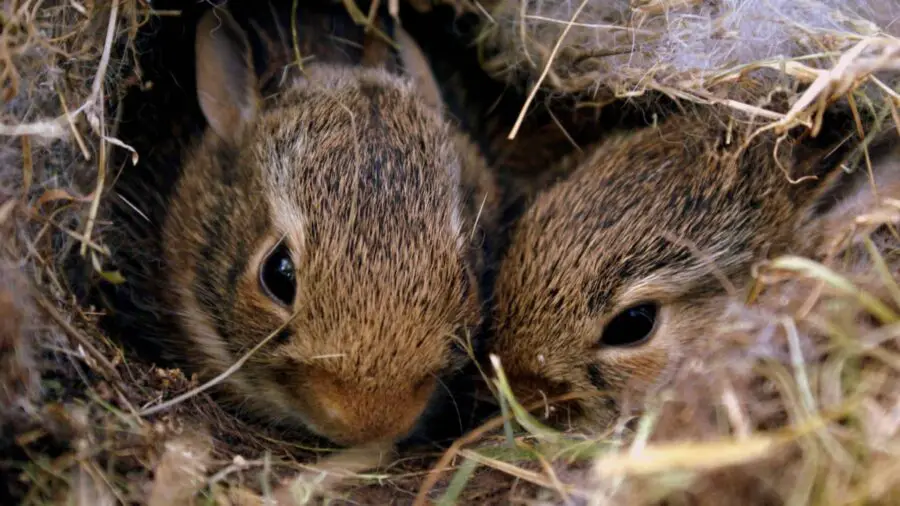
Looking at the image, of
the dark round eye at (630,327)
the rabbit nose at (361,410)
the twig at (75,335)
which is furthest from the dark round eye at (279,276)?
the dark round eye at (630,327)

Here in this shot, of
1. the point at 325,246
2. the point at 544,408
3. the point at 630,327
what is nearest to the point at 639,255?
the point at 630,327

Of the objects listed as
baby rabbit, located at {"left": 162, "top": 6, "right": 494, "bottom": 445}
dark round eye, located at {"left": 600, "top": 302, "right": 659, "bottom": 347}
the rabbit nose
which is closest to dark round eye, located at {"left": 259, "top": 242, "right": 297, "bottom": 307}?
baby rabbit, located at {"left": 162, "top": 6, "right": 494, "bottom": 445}

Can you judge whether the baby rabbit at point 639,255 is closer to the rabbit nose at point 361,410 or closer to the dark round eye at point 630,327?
the dark round eye at point 630,327

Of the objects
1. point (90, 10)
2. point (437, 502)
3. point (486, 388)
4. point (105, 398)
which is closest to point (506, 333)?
point (486, 388)

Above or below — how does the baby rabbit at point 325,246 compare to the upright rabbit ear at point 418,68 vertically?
below

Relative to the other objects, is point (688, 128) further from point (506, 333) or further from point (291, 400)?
point (291, 400)

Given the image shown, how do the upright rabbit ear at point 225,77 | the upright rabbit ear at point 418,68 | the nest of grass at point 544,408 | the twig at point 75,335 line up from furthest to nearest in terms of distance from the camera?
the upright rabbit ear at point 418,68, the upright rabbit ear at point 225,77, the twig at point 75,335, the nest of grass at point 544,408
